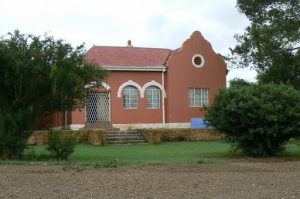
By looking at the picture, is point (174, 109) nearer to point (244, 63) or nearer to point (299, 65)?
point (244, 63)

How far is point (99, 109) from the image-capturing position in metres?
30.9

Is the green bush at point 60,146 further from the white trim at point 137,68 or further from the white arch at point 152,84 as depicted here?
the white arch at point 152,84

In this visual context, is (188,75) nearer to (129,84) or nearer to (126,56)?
(129,84)

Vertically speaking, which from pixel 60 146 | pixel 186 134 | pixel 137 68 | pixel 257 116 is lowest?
pixel 60 146

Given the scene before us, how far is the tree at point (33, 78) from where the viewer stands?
632 inches

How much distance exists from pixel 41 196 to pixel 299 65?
790 inches

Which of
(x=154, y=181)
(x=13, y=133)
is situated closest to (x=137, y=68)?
(x=13, y=133)

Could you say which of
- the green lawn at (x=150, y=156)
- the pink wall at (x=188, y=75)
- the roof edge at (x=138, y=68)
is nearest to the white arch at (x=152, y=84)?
the pink wall at (x=188, y=75)

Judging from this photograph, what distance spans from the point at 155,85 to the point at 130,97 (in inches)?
66.7

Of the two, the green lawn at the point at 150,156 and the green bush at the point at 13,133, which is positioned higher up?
the green bush at the point at 13,133

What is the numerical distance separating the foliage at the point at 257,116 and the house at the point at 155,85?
13.1 meters

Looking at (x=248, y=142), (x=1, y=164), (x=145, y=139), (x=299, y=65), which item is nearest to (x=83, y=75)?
(x=1, y=164)

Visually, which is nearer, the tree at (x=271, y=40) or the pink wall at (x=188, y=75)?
the tree at (x=271, y=40)

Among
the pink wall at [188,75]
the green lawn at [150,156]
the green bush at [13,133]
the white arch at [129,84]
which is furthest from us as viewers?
the pink wall at [188,75]
